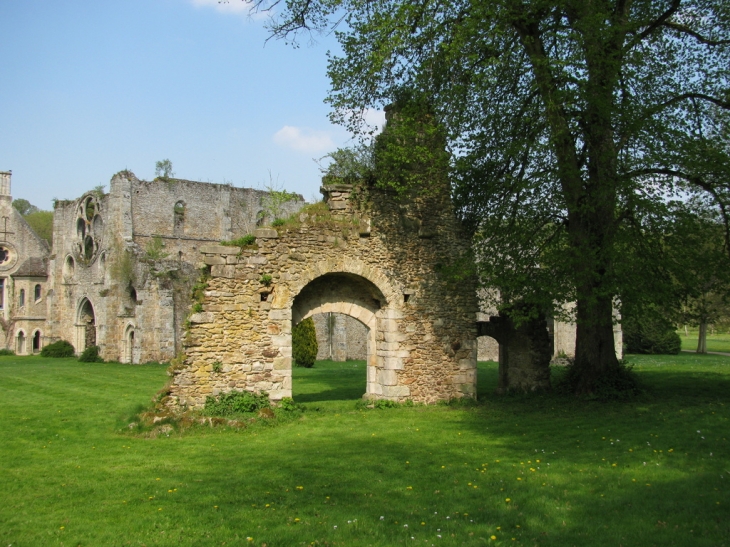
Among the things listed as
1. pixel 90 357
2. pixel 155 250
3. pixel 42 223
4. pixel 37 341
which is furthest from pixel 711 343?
pixel 42 223

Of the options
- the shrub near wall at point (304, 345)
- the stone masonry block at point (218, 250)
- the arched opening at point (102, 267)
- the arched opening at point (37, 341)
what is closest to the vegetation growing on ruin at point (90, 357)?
the arched opening at point (102, 267)

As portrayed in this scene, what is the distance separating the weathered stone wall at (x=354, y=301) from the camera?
13688 mm

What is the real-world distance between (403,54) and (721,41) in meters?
6.53

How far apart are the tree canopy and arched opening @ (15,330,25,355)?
35302 mm

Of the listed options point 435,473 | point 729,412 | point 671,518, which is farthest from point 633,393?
point 671,518

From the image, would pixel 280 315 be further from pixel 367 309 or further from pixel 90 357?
pixel 90 357

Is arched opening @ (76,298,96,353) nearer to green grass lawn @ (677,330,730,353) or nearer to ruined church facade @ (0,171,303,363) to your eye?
ruined church facade @ (0,171,303,363)

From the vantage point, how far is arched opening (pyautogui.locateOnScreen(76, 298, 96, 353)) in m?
40.3

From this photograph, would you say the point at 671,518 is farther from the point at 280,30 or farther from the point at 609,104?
the point at 280,30

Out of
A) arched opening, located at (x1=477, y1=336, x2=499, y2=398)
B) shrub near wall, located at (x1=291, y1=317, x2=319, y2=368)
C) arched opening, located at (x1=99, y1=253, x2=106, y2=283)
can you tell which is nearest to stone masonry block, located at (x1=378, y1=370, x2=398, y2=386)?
arched opening, located at (x1=477, y1=336, x2=499, y2=398)

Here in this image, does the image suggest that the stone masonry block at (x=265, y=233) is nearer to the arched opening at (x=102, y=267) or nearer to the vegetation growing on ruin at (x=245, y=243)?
the vegetation growing on ruin at (x=245, y=243)

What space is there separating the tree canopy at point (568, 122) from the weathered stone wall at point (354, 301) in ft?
4.78

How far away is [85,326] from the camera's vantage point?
133 ft

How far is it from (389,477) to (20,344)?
41.4 m
